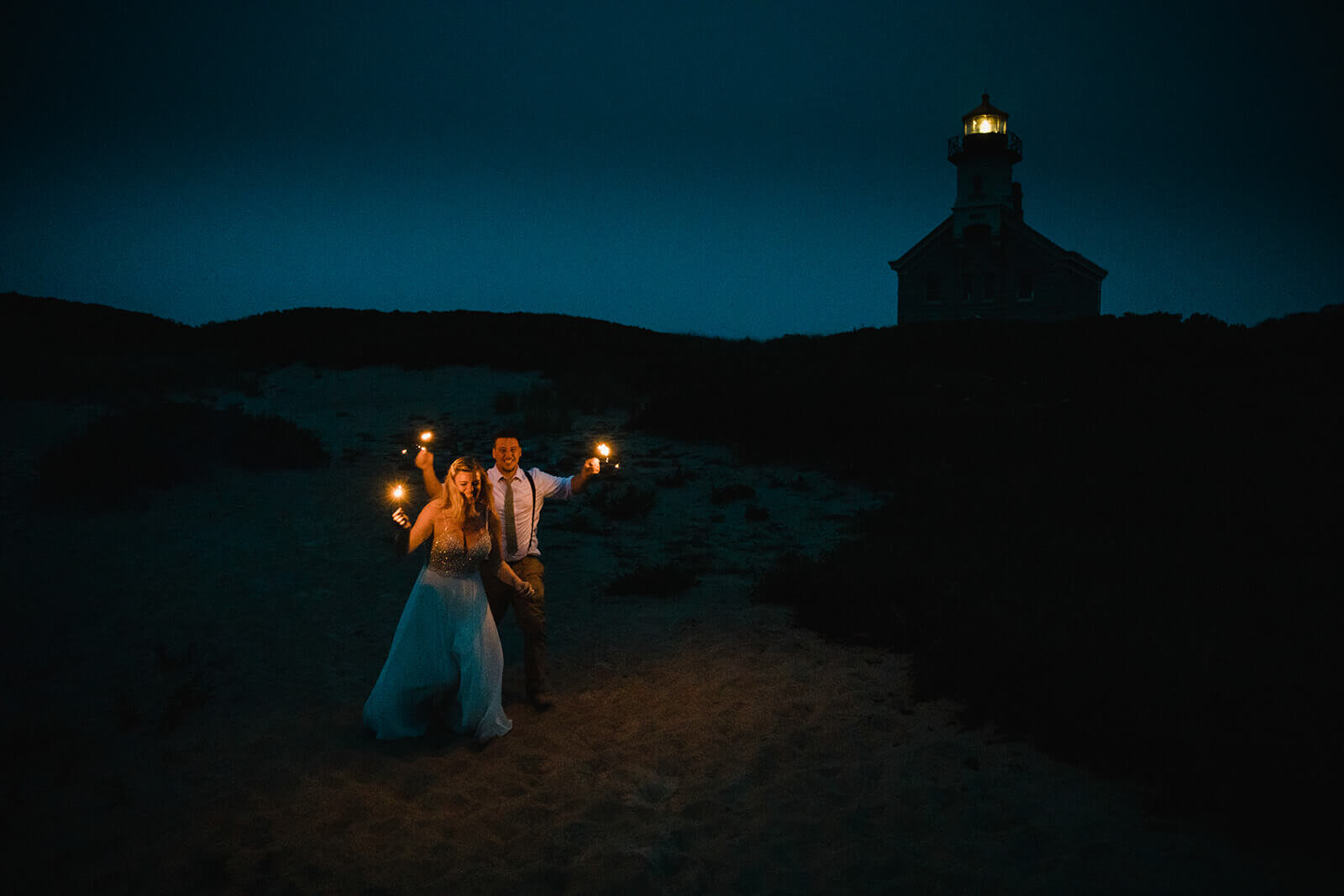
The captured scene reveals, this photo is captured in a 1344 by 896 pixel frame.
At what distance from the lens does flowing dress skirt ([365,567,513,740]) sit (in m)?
5.63

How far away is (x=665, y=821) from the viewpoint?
4.77m

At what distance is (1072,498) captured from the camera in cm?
1165

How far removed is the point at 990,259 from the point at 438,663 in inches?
1513

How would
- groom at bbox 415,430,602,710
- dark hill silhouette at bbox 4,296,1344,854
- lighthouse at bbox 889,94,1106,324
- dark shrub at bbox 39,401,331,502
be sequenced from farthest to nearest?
1. lighthouse at bbox 889,94,1106,324
2. dark shrub at bbox 39,401,331,502
3. groom at bbox 415,430,602,710
4. dark hill silhouette at bbox 4,296,1344,854

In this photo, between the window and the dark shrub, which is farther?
the window

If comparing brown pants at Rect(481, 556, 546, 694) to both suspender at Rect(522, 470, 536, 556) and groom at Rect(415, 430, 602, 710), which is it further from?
suspender at Rect(522, 470, 536, 556)

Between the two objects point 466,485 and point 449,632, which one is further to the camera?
point 449,632

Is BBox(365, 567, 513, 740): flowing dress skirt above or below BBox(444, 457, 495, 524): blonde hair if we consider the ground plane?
below

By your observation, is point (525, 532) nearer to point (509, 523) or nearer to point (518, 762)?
point (509, 523)

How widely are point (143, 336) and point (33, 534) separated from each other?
27.6 metres

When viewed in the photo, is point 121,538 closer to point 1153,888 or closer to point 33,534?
point 33,534

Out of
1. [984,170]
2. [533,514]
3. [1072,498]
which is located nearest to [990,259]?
[984,170]

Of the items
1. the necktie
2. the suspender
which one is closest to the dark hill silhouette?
the suspender

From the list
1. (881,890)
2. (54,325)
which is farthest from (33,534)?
(54,325)
